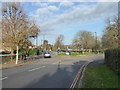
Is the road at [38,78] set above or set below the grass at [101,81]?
below

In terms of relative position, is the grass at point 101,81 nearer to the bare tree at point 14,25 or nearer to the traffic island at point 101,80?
the traffic island at point 101,80

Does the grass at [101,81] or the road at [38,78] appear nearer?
the grass at [101,81]

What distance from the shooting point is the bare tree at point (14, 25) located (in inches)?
966

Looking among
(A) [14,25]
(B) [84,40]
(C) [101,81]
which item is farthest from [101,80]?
(B) [84,40]

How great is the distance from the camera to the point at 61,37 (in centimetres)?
9950

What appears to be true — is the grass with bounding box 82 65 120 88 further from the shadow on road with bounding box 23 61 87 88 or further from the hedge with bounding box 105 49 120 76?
the shadow on road with bounding box 23 61 87 88

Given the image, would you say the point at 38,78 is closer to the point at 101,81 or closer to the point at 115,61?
the point at 101,81

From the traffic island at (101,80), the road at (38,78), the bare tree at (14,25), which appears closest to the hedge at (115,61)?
the traffic island at (101,80)

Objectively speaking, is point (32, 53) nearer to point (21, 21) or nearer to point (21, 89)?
point (21, 21)

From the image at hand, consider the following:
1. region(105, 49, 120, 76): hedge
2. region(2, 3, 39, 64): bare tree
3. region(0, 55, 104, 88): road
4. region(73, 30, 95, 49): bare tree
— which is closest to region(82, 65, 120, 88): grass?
region(105, 49, 120, 76): hedge

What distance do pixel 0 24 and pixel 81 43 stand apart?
1967 inches

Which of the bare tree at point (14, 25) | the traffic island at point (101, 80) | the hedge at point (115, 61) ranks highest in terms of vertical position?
the bare tree at point (14, 25)

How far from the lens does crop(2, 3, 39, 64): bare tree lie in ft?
80.5

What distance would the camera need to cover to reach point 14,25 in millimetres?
24859
